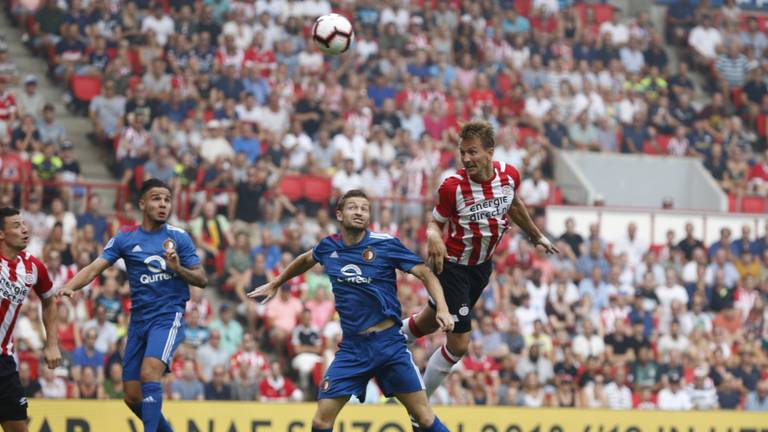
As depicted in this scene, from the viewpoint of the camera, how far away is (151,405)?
1111 cm

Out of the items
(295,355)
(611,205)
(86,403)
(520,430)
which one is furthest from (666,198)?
(86,403)

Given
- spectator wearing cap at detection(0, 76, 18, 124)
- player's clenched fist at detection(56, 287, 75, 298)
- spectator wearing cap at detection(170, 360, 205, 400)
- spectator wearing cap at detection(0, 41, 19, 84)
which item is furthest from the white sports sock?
spectator wearing cap at detection(0, 41, 19, 84)

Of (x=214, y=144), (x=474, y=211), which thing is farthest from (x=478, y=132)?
(x=214, y=144)

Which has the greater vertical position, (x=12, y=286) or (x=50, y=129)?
(x=50, y=129)

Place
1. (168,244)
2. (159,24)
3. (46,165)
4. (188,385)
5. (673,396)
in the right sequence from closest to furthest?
(168,244) → (188,385) → (673,396) → (46,165) → (159,24)

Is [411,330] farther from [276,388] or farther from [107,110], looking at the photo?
[107,110]

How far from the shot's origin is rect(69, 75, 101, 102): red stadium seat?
71.3ft

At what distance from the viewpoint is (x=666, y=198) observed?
24.8 meters

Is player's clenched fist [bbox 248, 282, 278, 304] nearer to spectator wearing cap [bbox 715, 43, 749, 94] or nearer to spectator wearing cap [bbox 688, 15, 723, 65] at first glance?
spectator wearing cap [bbox 715, 43, 749, 94]

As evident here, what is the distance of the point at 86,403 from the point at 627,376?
27.8 ft

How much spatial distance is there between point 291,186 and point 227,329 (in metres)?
3.28

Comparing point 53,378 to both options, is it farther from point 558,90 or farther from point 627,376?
point 558,90

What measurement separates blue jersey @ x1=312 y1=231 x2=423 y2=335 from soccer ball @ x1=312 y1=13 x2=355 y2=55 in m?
3.36

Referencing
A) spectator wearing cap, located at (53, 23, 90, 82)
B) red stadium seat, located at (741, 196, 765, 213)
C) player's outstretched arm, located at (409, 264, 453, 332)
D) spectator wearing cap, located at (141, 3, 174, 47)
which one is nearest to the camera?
player's outstretched arm, located at (409, 264, 453, 332)
